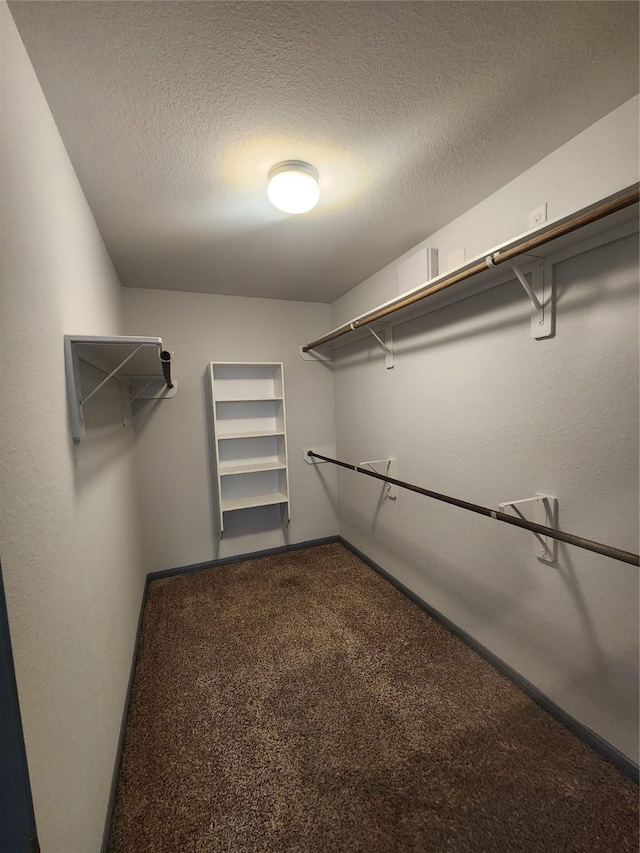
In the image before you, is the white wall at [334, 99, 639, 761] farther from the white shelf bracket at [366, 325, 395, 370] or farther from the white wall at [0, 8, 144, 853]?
the white wall at [0, 8, 144, 853]

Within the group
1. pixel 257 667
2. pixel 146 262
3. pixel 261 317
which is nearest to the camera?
pixel 257 667

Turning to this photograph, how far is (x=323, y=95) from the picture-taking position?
103 cm

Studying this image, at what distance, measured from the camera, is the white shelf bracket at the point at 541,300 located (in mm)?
1338

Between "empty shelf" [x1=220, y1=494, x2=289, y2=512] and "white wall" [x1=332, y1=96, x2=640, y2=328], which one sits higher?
"white wall" [x1=332, y1=96, x2=640, y2=328]

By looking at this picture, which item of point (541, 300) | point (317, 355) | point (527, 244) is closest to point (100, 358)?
point (527, 244)

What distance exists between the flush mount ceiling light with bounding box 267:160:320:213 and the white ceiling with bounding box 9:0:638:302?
4 cm

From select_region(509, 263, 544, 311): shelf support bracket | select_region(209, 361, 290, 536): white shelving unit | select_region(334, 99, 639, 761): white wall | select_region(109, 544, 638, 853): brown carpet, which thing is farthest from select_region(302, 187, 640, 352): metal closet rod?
select_region(109, 544, 638, 853): brown carpet

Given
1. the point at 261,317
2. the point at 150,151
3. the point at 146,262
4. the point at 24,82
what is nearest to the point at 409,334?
the point at 261,317

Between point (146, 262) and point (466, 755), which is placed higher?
point (146, 262)

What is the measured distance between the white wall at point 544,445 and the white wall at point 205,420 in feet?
3.58

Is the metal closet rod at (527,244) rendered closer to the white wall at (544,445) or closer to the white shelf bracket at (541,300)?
the white shelf bracket at (541,300)

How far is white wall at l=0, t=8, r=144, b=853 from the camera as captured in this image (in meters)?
0.66

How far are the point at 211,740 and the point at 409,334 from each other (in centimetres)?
232

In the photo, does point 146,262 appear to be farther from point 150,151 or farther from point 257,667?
point 257,667
